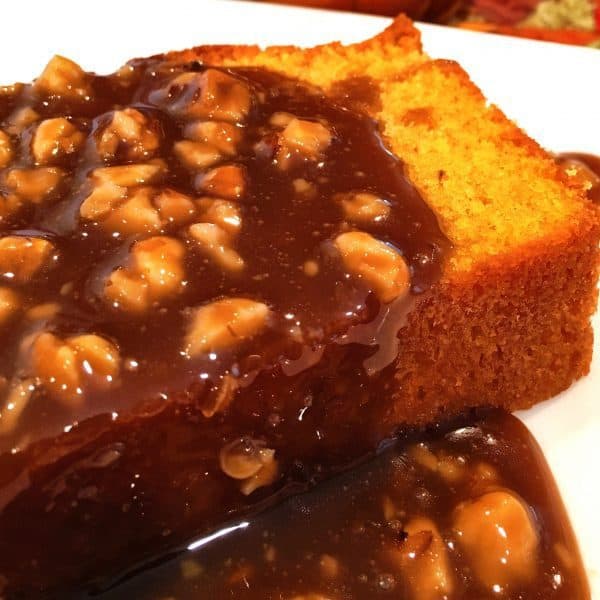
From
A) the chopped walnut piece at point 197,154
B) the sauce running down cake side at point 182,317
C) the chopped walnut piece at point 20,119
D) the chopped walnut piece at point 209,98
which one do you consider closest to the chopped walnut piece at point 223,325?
the sauce running down cake side at point 182,317

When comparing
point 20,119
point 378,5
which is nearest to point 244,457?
point 20,119

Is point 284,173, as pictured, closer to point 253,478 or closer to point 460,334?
point 460,334

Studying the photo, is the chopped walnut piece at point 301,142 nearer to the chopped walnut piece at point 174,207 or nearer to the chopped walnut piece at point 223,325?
the chopped walnut piece at point 174,207

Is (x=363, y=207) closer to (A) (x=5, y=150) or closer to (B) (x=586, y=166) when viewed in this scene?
(A) (x=5, y=150)

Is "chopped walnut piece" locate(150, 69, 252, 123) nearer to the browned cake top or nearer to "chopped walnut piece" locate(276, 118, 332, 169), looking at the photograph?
the browned cake top

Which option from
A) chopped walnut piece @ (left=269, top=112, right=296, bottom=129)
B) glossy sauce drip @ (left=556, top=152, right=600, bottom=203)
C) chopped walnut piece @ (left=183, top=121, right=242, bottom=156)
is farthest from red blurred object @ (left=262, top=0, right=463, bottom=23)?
chopped walnut piece @ (left=183, top=121, right=242, bottom=156)

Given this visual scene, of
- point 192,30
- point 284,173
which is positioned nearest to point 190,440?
point 284,173
